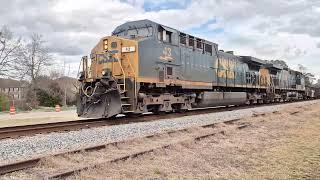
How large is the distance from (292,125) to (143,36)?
21.7 feet

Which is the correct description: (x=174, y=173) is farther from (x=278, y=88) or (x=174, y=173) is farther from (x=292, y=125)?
(x=278, y=88)

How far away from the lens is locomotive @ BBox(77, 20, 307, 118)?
14040 mm

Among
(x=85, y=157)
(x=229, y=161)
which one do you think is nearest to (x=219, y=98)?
(x=229, y=161)

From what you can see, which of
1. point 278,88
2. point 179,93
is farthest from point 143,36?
point 278,88

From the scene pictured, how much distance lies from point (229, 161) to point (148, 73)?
27.2 feet

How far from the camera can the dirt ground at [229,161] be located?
19.6 ft

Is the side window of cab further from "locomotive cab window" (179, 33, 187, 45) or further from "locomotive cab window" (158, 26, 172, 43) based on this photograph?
"locomotive cab window" (179, 33, 187, 45)

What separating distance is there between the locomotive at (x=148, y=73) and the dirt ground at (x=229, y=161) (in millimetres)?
4887

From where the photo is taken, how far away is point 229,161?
712cm

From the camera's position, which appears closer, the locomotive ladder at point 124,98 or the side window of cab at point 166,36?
the locomotive ladder at point 124,98

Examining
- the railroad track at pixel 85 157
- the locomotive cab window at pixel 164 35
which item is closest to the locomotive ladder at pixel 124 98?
the locomotive cab window at pixel 164 35

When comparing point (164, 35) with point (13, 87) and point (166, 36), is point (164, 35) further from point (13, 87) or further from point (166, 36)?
point (13, 87)

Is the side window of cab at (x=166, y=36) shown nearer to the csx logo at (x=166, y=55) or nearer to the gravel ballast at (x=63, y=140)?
the csx logo at (x=166, y=55)

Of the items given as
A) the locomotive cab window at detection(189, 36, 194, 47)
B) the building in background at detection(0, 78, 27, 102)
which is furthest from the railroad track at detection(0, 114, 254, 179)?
the building in background at detection(0, 78, 27, 102)
